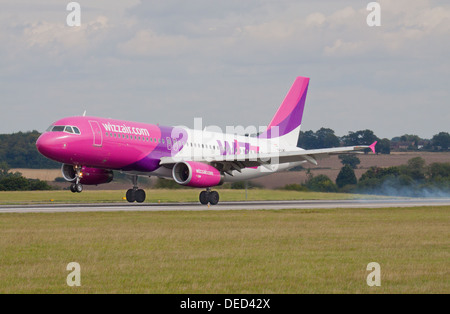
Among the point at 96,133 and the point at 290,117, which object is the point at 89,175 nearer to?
the point at 96,133

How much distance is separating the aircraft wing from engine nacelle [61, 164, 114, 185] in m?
4.40

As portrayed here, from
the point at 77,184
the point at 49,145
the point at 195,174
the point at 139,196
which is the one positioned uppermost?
the point at 49,145

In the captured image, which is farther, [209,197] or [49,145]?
[209,197]

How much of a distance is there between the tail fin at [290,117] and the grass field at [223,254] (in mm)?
25632

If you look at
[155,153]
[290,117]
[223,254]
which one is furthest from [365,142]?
[223,254]

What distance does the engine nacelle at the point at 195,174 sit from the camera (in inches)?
1742

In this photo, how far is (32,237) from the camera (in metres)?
23.7

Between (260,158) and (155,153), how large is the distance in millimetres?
6742

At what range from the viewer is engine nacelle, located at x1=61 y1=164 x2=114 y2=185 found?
46.0 metres

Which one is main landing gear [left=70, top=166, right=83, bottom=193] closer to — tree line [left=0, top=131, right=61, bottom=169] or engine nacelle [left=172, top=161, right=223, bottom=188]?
engine nacelle [left=172, top=161, right=223, bottom=188]

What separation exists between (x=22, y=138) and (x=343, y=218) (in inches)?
2643

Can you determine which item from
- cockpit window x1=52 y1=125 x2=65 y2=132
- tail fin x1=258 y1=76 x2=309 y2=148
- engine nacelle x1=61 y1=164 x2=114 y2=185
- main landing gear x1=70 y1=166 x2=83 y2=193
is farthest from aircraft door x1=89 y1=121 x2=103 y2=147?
tail fin x1=258 y1=76 x2=309 y2=148

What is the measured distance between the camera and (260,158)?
156ft
